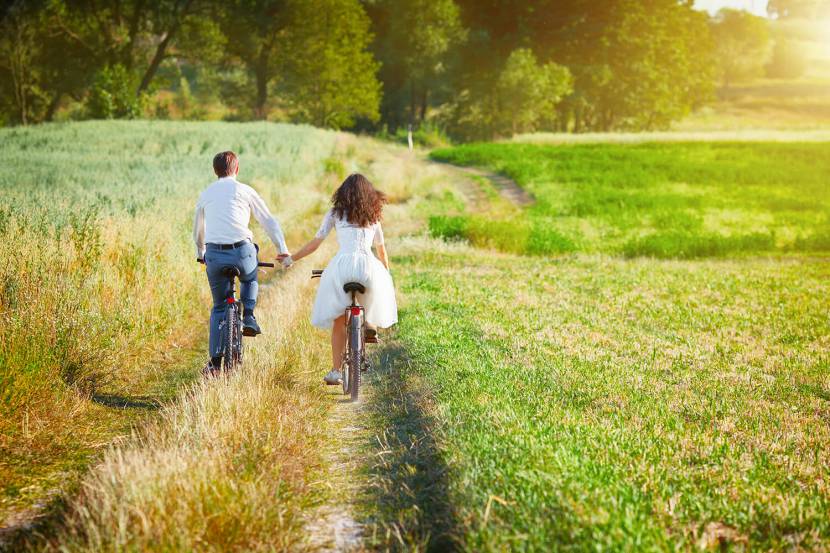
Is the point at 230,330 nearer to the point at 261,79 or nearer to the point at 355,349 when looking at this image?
the point at 355,349

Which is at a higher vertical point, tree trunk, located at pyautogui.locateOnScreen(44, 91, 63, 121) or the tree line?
the tree line

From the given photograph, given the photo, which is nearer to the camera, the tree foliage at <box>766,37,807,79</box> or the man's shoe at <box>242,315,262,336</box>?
the man's shoe at <box>242,315,262,336</box>

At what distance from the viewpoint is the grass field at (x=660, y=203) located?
66.5ft

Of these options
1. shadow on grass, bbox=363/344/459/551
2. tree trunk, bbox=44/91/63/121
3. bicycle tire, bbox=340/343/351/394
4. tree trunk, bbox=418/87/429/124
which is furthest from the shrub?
shadow on grass, bbox=363/344/459/551

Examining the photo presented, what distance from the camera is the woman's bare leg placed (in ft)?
23.7

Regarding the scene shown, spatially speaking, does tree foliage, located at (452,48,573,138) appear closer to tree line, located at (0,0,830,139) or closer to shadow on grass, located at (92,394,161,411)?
tree line, located at (0,0,830,139)

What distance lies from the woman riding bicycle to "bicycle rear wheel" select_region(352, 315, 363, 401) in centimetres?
20

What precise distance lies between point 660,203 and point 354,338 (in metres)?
21.8

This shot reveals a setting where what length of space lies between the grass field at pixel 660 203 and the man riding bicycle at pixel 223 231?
38.4 ft

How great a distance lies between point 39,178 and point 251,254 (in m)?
11.3

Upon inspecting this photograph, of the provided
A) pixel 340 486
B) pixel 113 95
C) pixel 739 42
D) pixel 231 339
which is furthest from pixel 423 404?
pixel 739 42

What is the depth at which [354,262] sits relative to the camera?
6.91 metres

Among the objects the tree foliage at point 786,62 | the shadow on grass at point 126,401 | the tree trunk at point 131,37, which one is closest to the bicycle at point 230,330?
the shadow on grass at point 126,401

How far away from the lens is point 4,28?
45.8 metres
